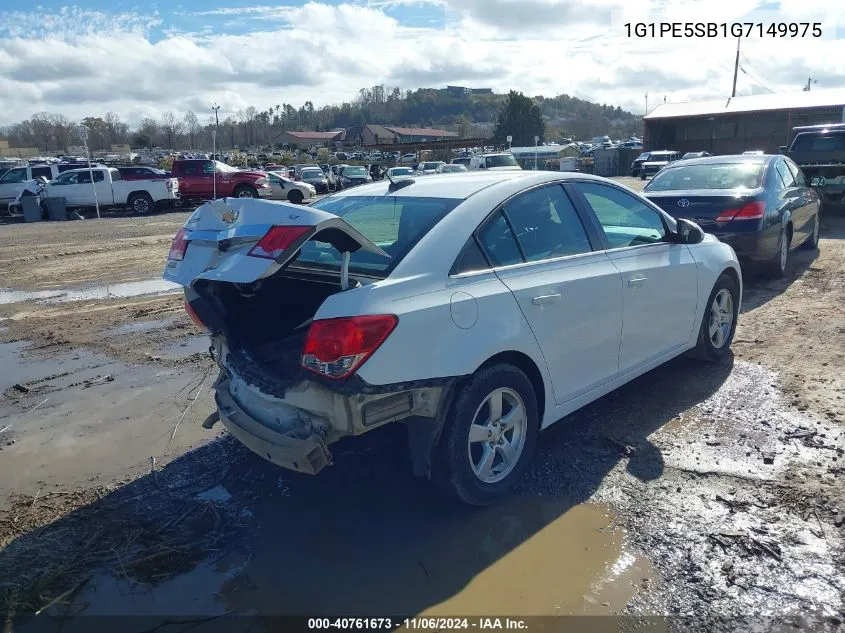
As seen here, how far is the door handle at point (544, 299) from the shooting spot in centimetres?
368

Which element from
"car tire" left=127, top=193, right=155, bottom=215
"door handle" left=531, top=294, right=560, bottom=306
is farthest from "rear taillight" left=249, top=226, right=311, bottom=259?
"car tire" left=127, top=193, right=155, bottom=215

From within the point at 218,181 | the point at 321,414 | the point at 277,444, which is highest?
the point at 218,181

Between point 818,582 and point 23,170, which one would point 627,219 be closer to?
point 818,582

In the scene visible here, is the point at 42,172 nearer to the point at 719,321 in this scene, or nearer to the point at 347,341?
the point at 719,321

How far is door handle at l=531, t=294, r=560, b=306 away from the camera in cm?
368

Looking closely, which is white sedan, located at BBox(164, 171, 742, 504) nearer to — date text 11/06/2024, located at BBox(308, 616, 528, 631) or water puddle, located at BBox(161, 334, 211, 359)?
date text 11/06/2024, located at BBox(308, 616, 528, 631)

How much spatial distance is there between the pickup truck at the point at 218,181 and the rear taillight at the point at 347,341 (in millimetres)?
24364

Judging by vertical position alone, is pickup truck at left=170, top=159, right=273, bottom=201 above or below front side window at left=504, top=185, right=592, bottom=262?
below

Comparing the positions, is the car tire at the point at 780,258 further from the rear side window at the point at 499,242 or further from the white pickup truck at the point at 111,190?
the white pickup truck at the point at 111,190

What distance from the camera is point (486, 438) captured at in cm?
354

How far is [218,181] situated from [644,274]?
25.2 m

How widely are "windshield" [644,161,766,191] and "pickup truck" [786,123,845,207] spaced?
603cm

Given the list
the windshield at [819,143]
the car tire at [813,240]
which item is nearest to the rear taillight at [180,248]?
the car tire at [813,240]

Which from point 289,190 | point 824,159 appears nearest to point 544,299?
point 824,159
